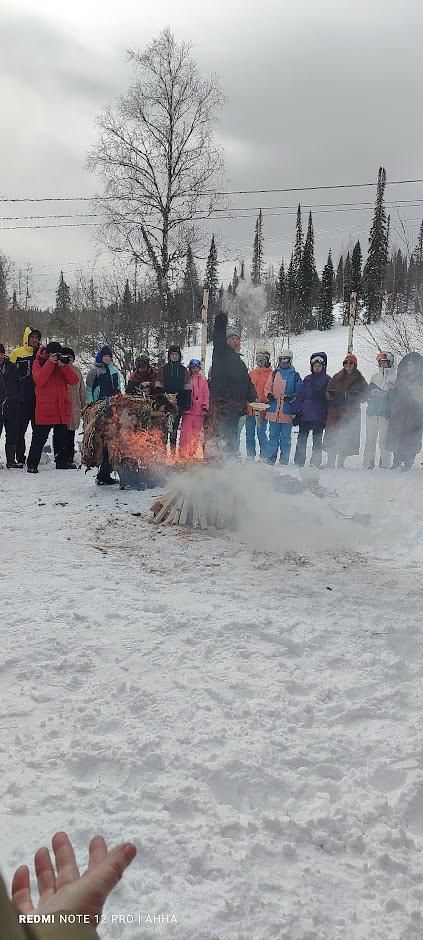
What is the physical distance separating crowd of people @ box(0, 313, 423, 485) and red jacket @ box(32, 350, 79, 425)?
1 cm

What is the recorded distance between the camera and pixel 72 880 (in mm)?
1104

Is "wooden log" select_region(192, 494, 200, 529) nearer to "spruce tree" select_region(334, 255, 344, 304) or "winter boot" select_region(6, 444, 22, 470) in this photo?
"winter boot" select_region(6, 444, 22, 470)

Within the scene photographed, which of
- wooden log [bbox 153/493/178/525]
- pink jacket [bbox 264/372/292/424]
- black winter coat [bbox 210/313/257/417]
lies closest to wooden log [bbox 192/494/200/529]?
wooden log [bbox 153/493/178/525]

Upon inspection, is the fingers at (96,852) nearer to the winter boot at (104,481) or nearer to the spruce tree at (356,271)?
the winter boot at (104,481)

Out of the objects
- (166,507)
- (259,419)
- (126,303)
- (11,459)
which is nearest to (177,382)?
(259,419)

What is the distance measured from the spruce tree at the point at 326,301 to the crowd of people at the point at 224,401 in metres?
40.4

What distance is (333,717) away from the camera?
9.39ft

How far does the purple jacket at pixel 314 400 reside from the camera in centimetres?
928

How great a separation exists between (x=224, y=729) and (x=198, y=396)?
633cm

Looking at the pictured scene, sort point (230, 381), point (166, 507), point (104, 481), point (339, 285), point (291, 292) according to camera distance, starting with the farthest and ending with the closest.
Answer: point (339, 285) < point (291, 292) < point (230, 381) < point (104, 481) < point (166, 507)

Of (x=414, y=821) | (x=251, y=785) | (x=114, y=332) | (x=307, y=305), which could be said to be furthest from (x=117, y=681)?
(x=307, y=305)

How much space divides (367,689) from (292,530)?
2.89 m

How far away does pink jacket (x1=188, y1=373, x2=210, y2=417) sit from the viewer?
8562 millimetres

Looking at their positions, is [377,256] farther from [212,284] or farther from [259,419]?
[259,419]
